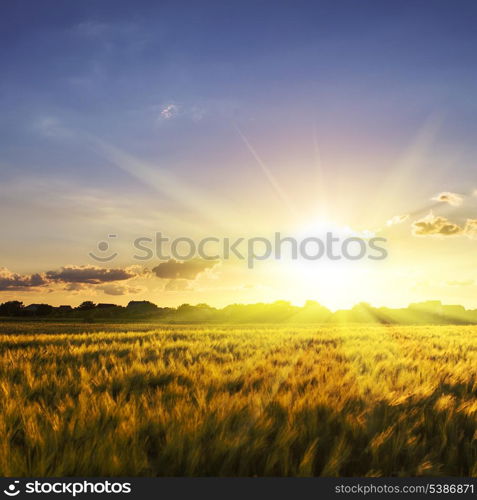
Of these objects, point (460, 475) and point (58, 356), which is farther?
point (58, 356)

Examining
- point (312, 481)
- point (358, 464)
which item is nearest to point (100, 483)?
point (312, 481)

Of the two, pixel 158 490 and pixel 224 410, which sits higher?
pixel 224 410

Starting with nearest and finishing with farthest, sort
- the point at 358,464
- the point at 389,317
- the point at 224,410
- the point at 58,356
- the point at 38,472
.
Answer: the point at 38,472 → the point at 358,464 → the point at 224,410 → the point at 58,356 → the point at 389,317

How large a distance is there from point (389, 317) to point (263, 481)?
8847 cm

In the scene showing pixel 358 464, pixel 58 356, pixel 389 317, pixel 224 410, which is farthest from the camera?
pixel 389 317

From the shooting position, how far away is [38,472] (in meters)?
2.54

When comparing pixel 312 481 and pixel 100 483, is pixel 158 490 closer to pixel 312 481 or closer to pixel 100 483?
pixel 100 483

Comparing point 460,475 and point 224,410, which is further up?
point 224,410

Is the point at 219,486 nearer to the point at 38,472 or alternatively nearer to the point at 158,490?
the point at 158,490

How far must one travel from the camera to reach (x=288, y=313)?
8969 cm

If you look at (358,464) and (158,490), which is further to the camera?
(358,464)

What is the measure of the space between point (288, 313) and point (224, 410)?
288 feet

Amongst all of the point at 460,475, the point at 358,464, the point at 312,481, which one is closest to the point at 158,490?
the point at 312,481

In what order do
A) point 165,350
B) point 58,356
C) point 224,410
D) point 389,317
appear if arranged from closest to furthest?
point 224,410, point 58,356, point 165,350, point 389,317
